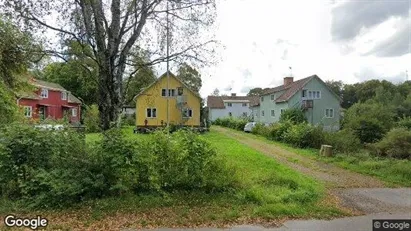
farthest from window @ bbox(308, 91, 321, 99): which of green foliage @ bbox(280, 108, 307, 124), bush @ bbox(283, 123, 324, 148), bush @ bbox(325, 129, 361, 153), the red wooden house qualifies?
the red wooden house

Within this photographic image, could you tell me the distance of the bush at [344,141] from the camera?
20.0m

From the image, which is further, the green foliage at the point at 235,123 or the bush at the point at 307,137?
the green foliage at the point at 235,123

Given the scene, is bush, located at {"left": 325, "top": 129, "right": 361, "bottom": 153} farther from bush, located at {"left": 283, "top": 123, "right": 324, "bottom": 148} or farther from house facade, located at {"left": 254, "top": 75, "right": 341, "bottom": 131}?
house facade, located at {"left": 254, "top": 75, "right": 341, "bottom": 131}

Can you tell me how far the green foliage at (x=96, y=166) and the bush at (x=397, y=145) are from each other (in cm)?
1370

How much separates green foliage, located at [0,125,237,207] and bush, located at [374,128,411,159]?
13.7 meters

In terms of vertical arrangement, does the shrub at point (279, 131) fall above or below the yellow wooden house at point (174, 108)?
below

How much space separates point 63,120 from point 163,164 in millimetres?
3041

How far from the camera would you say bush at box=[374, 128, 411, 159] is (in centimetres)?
1758

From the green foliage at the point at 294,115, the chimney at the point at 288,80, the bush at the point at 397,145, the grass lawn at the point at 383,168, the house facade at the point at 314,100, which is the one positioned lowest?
the grass lawn at the point at 383,168

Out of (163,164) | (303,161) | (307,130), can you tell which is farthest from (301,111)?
(163,164)

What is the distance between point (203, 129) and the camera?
37.0 meters

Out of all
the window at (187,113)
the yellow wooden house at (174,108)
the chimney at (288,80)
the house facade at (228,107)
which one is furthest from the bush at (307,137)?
the house facade at (228,107)

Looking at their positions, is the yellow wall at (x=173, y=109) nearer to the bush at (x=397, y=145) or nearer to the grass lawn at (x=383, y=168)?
the bush at (x=397, y=145)

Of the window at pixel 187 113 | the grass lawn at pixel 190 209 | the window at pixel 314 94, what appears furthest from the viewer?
the window at pixel 314 94
